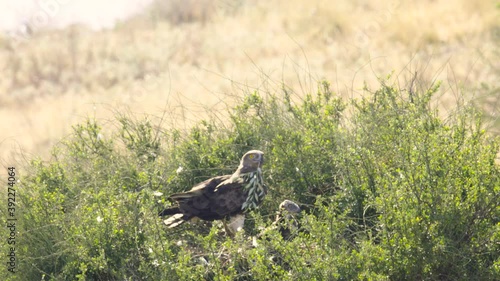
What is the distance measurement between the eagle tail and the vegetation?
144 mm

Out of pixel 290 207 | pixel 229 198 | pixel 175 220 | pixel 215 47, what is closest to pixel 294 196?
pixel 290 207

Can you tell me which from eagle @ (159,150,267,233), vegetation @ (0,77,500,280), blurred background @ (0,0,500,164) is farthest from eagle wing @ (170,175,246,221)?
blurred background @ (0,0,500,164)

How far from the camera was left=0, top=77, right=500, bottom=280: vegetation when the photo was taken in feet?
20.6

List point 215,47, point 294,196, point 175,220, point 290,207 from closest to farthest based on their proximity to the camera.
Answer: point 290,207 < point 175,220 < point 294,196 < point 215,47

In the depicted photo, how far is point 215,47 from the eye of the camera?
99.3ft

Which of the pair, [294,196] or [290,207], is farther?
[294,196]

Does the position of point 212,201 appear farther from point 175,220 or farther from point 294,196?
point 294,196

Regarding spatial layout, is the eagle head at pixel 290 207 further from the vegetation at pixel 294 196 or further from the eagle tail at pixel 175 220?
the eagle tail at pixel 175 220

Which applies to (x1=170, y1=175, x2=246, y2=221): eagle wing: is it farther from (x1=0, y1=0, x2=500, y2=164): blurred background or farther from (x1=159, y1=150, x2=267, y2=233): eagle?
(x1=0, y1=0, x2=500, y2=164): blurred background

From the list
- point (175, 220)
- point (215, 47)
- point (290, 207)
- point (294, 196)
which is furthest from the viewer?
point (215, 47)

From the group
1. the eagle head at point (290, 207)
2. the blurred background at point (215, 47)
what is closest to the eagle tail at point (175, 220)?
the eagle head at point (290, 207)

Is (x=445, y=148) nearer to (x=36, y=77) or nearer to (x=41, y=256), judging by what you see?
(x=41, y=256)

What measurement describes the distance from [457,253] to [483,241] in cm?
22

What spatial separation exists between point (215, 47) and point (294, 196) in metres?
22.7
